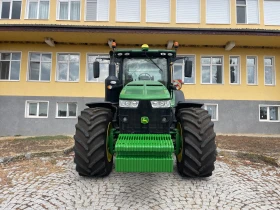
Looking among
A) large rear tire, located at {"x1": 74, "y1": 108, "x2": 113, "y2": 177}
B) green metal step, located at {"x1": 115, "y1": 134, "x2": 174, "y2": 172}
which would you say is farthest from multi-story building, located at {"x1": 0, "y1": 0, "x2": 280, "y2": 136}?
green metal step, located at {"x1": 115, "y1": 134, "x2": 174, "y2": 172}

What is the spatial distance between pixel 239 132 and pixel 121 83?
9.40m

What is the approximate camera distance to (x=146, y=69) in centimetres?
537

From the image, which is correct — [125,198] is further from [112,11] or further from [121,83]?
[112,11]

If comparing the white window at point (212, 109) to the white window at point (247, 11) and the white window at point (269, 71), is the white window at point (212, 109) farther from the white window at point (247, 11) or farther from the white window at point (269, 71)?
the white window at point (247, 11)

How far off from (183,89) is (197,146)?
880 cm

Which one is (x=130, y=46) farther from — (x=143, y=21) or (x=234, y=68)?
(x=234, y=68)

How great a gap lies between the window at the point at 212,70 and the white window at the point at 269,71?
2.59 meters

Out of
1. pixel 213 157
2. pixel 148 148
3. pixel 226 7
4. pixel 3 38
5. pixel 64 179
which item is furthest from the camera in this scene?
pixel 226 7

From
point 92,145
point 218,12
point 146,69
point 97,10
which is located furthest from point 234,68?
point 92,145

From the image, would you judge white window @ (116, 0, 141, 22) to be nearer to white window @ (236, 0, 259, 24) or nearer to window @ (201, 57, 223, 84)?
window @ (201, 57, 223, 84)

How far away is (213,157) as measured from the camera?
3.98 meters

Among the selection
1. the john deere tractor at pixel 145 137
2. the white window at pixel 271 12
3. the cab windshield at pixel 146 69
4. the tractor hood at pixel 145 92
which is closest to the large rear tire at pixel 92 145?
the john deere tractor at pixel 145 137

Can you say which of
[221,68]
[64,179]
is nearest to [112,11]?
[221,68]

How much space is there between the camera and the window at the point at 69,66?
12.7m
